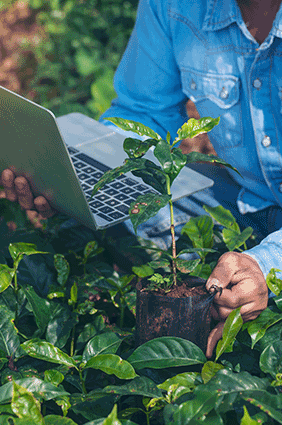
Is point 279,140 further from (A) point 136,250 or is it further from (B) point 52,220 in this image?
(B) point 52,220

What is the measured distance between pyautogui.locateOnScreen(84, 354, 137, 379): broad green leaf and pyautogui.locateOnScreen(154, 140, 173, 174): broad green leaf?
318 millimetres

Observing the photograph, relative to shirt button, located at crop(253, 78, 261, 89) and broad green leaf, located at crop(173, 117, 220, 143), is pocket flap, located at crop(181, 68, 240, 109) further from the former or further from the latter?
broad green leaf, located at crop(173, 117, 220, 143)

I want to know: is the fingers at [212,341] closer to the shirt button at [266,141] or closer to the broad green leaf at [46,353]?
the broad green leaf at [46,353]

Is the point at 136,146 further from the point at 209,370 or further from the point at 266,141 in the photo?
the point at 266,141

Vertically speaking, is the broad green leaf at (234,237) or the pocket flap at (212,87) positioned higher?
the pocket flap at (212,87)

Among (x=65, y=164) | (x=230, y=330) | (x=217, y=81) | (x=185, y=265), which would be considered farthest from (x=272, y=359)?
(x=217, y=81)

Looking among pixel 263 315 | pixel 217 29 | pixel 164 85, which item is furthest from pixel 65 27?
pixel 263 315

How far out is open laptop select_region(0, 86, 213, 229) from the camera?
108 centimetres

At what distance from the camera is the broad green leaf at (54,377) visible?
0.86m

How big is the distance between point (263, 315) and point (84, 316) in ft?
1.27

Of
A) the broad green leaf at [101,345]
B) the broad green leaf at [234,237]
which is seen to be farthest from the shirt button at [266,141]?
the broad green leaf at [101,345]

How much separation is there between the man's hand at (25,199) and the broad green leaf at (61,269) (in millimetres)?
199

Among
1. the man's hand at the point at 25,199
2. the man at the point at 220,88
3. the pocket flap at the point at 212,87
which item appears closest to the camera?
the man's hand at the point at 25,199

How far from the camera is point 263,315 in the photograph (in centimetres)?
95
